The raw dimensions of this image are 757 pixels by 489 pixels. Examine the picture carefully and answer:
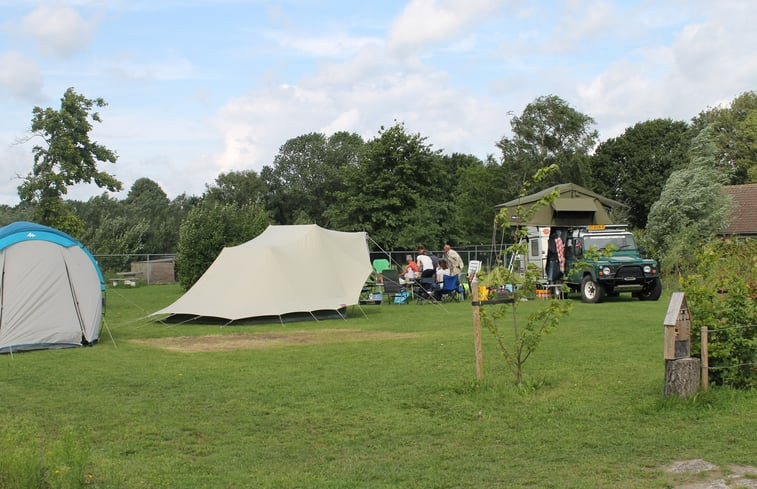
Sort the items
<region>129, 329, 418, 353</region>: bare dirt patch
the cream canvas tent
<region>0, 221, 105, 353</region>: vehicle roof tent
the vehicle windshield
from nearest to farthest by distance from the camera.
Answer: <region>0, 221, 105, 353</region>: vehicle roof tent, <region>129, 329, 418, 353</region>: bare dirt patch, the cream canvas tent, the vehicle windshield

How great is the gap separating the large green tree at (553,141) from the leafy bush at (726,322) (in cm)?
4088

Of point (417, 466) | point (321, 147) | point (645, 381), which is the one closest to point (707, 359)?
point (645, 381)

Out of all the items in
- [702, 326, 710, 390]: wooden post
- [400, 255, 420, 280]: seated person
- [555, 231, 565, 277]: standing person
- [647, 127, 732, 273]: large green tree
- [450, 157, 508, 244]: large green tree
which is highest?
[450, 157, 508, 244]: large green tree

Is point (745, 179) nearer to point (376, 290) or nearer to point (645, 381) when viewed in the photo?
point (376, 290)

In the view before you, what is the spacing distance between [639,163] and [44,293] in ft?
155

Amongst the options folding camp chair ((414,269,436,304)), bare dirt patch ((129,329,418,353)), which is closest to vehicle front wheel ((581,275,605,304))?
folding camp chair ((414,269,436,304))

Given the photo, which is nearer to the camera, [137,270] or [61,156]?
[61,156]

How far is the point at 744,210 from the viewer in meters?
42.7

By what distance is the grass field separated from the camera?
5.87 meters

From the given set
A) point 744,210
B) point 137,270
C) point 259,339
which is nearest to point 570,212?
point 744,210

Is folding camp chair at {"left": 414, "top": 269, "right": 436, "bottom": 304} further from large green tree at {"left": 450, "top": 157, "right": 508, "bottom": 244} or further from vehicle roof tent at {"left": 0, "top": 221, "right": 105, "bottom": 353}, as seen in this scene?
large green tree at {"left": 450, "top": 157, "right": 508, "bottom": 244}

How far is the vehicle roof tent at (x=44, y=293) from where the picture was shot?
43.1 feet

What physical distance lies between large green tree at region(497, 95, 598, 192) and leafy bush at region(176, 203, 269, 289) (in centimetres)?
2522

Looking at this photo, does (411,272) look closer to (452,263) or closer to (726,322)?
(452,263)
